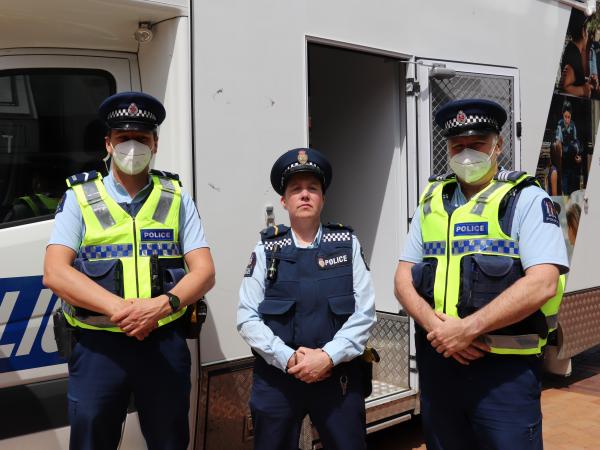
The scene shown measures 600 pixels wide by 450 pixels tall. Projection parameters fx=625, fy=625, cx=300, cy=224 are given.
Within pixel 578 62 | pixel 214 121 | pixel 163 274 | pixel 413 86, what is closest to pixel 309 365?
pixel 163 274

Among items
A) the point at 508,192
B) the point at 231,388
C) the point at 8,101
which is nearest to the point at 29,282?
the point at 8,101

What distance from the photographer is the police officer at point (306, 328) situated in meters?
2.08

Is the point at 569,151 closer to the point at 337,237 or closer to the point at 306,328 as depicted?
the point at 337,237

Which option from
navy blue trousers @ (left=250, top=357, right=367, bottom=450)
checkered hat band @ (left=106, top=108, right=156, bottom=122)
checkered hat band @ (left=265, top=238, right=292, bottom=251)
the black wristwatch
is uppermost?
checkered hat band @ (left=106, top=108, right=156, bottom=122)

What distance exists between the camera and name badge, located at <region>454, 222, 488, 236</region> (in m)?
2.06

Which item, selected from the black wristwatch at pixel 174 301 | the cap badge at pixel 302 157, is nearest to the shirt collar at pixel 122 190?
the black wristwatch at pixel 174 301

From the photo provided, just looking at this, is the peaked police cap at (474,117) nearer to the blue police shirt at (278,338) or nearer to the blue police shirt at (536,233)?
the blue police shirt at (536,233)

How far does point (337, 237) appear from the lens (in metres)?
2.24

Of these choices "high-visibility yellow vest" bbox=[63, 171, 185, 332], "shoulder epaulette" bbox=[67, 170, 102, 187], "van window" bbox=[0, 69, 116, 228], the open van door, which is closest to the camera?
"high-visibility yellow vest" bbox=[63, 171, 185, 332]

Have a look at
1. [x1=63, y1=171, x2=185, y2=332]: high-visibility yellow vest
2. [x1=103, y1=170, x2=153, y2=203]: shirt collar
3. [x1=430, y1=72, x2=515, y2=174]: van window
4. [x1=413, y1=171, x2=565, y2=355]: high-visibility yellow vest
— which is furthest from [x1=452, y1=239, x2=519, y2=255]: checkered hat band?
[x1=430, y1=72, x2=515, y2=174]: van window

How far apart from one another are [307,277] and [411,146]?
1.67 meters

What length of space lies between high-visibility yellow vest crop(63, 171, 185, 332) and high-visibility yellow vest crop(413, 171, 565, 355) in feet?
3.01

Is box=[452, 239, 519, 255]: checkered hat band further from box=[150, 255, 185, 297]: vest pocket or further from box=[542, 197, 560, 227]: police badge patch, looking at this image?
box=[150, 255, 185, 297]: vest pocket

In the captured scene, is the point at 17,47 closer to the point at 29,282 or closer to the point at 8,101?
the point at 8,101
